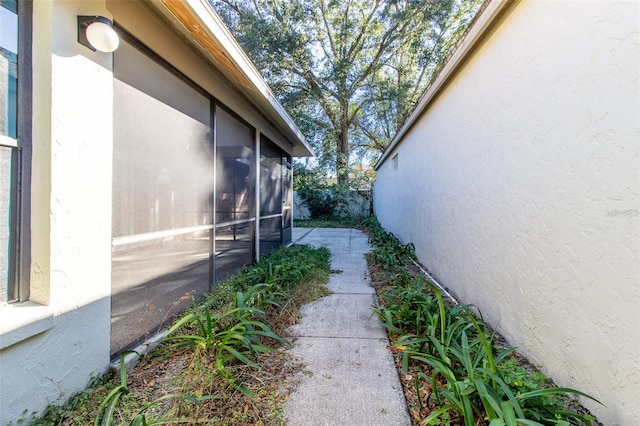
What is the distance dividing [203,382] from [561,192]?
2614 mm

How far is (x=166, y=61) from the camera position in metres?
2.53

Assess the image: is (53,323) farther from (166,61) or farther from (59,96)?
(166,61)

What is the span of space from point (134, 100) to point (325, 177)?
1493 cm

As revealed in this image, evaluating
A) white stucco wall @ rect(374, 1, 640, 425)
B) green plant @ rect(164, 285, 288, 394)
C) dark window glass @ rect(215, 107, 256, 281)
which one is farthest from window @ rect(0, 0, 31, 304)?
white stucco wall @ rect(374, 1, 640, 425)

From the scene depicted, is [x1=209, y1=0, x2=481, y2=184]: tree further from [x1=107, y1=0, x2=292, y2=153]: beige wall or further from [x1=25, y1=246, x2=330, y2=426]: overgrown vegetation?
[x1=25, y1=246, x2=330, y2=426]: overgrown vegetation

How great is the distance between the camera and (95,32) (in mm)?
1676

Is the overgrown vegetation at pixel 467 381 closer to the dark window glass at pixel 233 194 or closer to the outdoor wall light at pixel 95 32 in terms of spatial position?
the dark window glass at pixel 233 194

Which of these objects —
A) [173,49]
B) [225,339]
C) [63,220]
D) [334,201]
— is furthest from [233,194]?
[334,201]

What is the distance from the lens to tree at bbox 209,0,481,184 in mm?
13109

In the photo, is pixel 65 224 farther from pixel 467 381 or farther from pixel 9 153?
pixel 467 381

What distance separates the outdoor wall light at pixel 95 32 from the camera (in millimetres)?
1680

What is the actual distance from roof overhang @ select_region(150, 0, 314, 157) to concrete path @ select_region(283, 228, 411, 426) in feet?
9.01

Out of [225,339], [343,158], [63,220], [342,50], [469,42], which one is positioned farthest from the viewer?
[343,158]

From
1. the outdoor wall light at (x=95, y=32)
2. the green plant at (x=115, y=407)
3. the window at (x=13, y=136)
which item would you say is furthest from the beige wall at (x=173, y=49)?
the green plant at (x=115, y=407)
